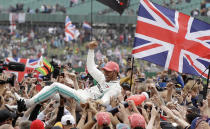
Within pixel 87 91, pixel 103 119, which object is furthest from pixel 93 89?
pixel 103 119

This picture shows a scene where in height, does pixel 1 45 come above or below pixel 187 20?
below

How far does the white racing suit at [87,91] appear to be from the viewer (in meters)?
6.84

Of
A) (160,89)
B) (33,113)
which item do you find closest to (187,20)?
(160,89)

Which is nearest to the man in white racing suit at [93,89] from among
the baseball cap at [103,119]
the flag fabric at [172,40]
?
the flag fabric at [172,40]

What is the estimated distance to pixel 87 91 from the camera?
762cm

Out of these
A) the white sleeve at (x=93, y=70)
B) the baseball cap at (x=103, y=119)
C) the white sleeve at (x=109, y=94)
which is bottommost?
the white sleeve at (x=109, y=94)

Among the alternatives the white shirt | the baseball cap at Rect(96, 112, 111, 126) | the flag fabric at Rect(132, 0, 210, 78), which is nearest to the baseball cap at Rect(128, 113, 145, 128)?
the baseball cap at Rect(96, 112, 111, 126)

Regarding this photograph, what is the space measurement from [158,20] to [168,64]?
942 mm

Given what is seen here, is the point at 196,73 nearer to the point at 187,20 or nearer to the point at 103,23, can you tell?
the point at 187,20

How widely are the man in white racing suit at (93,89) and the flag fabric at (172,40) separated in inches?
53.6

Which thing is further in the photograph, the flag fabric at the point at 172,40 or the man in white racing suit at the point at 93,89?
the flag fabric at the point at 172,40

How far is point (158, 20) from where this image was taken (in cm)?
913

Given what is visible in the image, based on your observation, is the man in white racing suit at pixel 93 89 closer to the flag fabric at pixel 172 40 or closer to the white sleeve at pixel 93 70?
the white sleeve at pixel 93 70

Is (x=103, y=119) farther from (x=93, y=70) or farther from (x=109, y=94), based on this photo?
(x=93, y=70)
